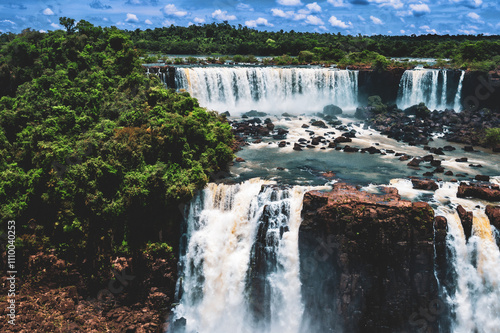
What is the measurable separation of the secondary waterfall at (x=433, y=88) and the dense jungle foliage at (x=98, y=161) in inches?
892

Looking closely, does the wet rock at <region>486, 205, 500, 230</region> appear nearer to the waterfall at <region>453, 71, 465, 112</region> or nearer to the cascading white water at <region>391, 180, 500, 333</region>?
the cascading white water at <region>391, 180, 500, 333</region>

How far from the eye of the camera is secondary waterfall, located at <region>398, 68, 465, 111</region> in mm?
35969

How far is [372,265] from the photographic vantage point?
14.4 m

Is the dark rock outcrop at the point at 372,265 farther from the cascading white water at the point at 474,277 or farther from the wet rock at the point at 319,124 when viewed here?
the wet rock at the point at 319,124

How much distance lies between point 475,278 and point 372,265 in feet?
11.5

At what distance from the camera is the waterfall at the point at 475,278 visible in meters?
13.9

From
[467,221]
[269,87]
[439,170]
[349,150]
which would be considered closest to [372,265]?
[467,221]

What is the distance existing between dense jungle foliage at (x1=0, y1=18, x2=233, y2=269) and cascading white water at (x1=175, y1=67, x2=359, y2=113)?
1100 cm

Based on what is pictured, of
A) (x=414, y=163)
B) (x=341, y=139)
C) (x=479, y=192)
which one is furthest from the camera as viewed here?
(x=341, y=139)

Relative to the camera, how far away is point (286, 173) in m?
19.8

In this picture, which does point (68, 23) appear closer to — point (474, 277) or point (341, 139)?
point (341, 139)

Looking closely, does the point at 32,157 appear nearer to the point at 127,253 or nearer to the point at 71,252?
the point at 71,252

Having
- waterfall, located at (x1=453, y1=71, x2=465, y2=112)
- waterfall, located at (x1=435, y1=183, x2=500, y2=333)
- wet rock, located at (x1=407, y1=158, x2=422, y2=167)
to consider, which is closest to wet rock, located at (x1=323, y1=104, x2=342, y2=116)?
waterfall, located at (x1=453, y1=71, x2=465, y2=112)

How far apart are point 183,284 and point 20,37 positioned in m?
17.7
